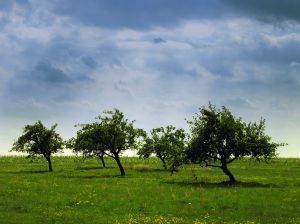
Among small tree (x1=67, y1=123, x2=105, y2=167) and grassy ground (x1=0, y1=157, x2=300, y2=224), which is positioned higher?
small tree (x1=67, y1=123, x2=105, y2=167)

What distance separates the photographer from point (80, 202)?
132ft

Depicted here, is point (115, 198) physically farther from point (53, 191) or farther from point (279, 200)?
point (279, 200)

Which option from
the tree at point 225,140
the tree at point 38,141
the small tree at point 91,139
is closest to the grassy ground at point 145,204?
the tree at point 225,140

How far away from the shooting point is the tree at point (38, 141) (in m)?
101

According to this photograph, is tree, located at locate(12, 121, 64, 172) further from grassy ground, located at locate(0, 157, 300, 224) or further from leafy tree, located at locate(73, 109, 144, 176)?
grassy ground, located at locate(0, 157, 300, 224)

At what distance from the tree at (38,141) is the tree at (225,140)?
45.7 metres

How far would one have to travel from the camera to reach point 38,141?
10169 centimetres

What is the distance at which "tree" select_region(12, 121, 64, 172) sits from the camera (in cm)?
10088

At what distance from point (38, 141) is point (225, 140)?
50.9 m

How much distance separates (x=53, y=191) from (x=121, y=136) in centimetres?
3298

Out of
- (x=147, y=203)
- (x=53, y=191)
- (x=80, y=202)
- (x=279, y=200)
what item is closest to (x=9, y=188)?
(x=53, y=191)

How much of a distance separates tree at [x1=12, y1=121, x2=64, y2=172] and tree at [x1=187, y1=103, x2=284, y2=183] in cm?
4570

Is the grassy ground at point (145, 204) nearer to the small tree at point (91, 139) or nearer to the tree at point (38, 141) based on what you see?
the small tree at point (91, 139)

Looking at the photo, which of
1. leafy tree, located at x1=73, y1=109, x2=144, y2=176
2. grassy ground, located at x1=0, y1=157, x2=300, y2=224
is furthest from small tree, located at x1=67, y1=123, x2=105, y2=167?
grassy ground, located at x1=0, y1=157, x2=300, y2=224
